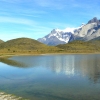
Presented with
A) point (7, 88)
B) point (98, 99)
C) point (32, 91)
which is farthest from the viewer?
point (7, 88)

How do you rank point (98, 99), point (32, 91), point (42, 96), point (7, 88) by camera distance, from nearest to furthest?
point (98, 99) < point (42, 96) < point (32, 91) < point (7, 88)

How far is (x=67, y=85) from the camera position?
185 ft

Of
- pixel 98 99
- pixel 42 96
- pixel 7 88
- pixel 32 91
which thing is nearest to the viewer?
pixel 98 99

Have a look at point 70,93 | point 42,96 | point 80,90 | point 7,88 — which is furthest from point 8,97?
point 80,90

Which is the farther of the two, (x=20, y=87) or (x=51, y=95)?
(x=20, y=87)

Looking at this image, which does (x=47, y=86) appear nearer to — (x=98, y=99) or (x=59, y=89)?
(x=59, y=89)

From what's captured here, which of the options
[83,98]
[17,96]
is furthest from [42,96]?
[83,98]

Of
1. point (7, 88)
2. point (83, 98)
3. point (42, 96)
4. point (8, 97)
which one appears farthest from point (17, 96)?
point (83, 98)

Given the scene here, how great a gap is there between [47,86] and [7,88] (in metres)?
10.6

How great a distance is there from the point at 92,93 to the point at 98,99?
16.1 ft

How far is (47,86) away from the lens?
182 ft

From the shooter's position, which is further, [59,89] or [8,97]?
[59,89]

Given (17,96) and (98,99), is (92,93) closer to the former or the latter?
(98,99)

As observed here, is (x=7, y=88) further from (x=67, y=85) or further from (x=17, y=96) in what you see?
(x=67, y=85)
